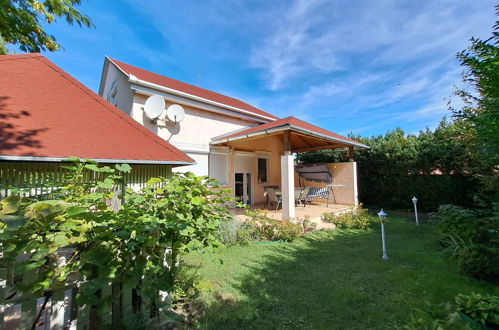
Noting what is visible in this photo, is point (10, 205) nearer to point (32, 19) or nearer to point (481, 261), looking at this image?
point (481, 261)

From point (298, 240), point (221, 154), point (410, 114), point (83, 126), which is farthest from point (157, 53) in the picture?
point (410, 114)

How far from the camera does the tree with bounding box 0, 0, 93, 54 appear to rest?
7.03 meters

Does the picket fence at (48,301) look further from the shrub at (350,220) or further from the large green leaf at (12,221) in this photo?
the shrub at (350,220)

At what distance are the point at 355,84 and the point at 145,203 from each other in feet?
51.1

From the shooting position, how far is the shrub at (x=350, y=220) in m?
8.38

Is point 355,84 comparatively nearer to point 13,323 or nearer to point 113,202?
point 113,202

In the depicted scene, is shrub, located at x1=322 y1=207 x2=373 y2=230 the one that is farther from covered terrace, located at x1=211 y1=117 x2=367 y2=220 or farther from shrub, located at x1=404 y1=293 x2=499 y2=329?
shrub, located at x1=404 y1=293 x2=499 y2=329

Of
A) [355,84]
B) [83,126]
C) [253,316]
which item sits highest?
[355,84]

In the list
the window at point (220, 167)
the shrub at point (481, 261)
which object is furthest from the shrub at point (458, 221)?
the window at point (220, 167)

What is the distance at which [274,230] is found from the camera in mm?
6988

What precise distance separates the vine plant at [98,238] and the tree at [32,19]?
898 cm

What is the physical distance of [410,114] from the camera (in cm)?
1745

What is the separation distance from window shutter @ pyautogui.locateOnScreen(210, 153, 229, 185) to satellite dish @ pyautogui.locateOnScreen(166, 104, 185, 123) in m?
2.41

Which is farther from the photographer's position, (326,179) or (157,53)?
(157,53)
